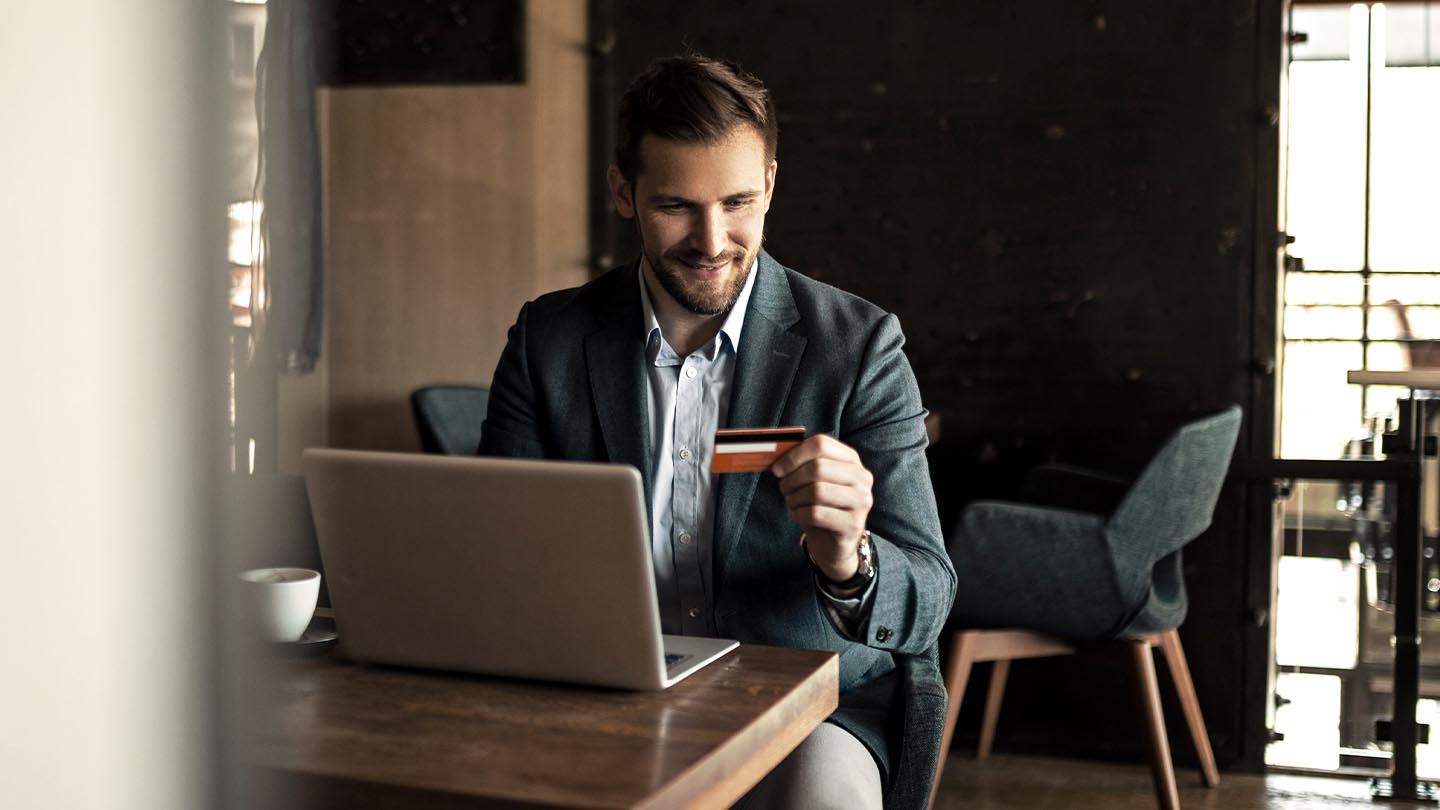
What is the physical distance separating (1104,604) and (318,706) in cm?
209

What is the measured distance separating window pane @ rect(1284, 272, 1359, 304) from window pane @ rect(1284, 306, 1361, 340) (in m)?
0.02

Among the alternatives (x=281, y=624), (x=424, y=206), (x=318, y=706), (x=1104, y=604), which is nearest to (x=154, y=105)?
(x=318, y=706)

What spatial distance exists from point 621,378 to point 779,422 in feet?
0.72

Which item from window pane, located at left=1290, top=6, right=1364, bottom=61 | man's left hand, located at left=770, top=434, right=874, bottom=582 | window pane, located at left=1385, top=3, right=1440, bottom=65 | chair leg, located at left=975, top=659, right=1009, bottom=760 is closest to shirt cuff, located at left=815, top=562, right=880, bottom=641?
man's left hand, located at left=770, top=434, right=874, bottom=582

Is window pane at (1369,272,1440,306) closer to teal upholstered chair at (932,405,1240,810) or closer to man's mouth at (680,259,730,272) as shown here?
teal upholstered chair at (932,405,1240,810)

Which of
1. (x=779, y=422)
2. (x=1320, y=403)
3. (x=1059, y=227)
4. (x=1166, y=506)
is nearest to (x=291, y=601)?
(x=779, y=422)

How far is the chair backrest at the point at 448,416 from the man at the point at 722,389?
1629mm

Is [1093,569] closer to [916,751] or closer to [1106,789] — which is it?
[1106,789]

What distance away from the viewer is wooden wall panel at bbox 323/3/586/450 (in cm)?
376

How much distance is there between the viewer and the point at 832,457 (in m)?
1.22

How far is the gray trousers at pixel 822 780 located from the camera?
1.29 meters

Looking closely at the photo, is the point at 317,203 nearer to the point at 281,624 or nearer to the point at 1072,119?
the point at 1072,119

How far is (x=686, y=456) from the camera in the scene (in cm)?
167

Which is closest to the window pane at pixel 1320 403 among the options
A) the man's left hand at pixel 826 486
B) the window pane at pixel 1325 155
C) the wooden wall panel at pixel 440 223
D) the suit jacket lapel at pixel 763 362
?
the window pane at pixel 1325 155
